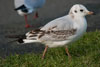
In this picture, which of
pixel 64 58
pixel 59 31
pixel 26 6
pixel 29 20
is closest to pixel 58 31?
pixel 59 31

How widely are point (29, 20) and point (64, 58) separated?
3.80 m

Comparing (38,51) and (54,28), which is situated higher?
(54,28)

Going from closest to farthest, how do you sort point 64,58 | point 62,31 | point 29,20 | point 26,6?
point 62,31 → point 64,58 → point 26,6 → point 29,20

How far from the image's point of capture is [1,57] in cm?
623

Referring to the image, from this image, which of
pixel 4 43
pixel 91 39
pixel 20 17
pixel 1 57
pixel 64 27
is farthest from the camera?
pixel 20 17

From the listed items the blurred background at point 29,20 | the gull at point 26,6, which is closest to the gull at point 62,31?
the blurred background at point 29,20

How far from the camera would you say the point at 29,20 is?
9430mm

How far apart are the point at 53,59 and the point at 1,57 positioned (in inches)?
41.6

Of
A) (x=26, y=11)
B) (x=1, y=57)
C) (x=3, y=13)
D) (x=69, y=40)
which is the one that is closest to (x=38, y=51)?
(x=1, y=57)

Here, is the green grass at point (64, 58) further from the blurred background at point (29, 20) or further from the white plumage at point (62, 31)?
the blurred background at point (29, 20)

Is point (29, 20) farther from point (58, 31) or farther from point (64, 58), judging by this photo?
point (58, 31)

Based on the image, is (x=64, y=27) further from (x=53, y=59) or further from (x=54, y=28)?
(x=53, y=59)

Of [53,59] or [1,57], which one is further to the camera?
[1,57]

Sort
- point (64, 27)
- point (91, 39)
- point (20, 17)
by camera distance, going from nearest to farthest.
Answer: point (64, 27) → point (91, 39) → point (20, 17)
